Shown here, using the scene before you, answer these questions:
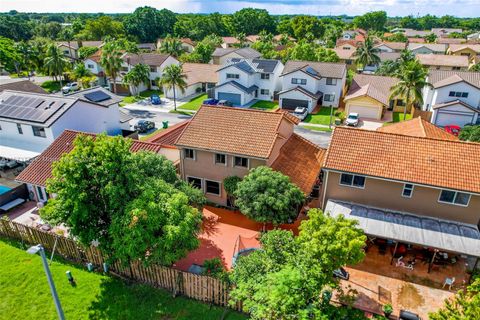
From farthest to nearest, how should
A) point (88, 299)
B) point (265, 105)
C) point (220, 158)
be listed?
point (265, 105) < point (220, 158) < point (88, 299)

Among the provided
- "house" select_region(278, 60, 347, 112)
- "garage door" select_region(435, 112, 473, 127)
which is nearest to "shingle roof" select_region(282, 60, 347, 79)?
Result: "house" select_region(278, 60, 347, 112)

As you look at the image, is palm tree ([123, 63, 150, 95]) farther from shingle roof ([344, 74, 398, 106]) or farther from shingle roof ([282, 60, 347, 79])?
shingle roof ([344, 74, 398, 106])

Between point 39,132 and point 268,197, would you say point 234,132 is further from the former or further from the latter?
point 39,132

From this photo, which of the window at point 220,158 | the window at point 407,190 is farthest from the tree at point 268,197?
the window at point 407,190

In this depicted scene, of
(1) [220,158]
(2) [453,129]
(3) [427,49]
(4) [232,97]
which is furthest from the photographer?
(3) [427,49]

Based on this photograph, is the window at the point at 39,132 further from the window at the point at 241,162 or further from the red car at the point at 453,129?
the red car at the point at 453,129

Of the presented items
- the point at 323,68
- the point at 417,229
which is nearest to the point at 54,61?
the point at 323,68
